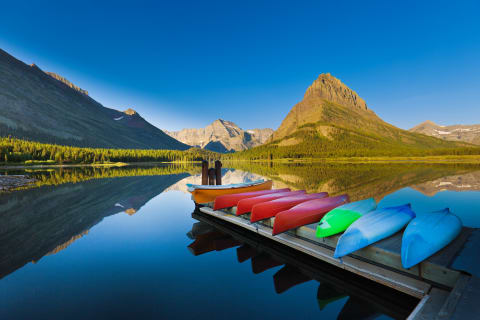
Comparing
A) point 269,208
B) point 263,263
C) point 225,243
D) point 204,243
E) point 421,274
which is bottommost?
point 204,243

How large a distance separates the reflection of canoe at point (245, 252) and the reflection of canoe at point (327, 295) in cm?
308

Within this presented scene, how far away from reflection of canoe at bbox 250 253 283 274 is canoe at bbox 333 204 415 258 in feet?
9.10

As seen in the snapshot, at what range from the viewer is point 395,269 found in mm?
5703

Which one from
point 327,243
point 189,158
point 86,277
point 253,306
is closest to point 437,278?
point 327,243

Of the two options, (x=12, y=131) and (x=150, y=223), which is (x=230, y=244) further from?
(x=12, y=131)

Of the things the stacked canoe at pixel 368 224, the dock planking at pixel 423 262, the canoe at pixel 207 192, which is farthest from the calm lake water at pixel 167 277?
the canoe at pixel 207 192

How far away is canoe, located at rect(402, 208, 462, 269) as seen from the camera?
526 cm

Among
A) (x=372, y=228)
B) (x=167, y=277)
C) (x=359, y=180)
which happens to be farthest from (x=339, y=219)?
(x=359, y=180)

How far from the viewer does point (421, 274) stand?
208 inches

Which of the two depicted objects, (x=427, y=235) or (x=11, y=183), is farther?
(x=11, y=183)

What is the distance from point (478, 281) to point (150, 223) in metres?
14.4

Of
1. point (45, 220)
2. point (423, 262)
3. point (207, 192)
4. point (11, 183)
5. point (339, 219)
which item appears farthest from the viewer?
point (11, 183)

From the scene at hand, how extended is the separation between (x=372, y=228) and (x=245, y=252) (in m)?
5.06

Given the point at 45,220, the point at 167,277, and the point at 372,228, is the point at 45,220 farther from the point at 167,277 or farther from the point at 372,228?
the point at 372,228
